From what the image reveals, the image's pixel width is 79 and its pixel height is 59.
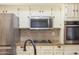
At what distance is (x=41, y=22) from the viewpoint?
1.77 m

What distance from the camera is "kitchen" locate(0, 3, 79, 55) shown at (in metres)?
1.64

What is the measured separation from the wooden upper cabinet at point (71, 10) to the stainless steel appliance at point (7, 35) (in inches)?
24.2

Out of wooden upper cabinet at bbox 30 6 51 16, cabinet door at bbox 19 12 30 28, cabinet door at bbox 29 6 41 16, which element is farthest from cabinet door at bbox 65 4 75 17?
cabinet door at bbox 19 12 30 28

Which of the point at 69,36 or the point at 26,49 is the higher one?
the point at 69,36

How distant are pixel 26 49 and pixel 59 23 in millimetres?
475

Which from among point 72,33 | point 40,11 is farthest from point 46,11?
point 72,33

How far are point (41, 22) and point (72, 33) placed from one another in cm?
40

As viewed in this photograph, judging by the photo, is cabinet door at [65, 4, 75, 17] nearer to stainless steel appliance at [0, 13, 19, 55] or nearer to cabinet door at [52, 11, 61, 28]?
cabinet door at [52, 11, 61, 28]

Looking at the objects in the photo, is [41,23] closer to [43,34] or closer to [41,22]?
[41,22]

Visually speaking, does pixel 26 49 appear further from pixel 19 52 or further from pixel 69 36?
pixel 69 36
